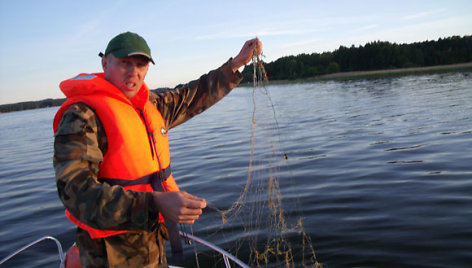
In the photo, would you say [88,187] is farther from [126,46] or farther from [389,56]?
[389,56]

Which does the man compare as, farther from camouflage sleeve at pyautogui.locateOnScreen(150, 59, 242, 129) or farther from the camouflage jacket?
camouflage sleeve at pyautogui.locateOnScreen(150, 59, 242, 129)

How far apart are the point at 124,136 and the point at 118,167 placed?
19 centimetres

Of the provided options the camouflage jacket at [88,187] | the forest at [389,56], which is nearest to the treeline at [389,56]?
the forest at [389,56]

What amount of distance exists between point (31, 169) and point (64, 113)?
522 inches

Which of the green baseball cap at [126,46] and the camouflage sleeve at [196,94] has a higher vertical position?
the green baseball cap at [126,46]

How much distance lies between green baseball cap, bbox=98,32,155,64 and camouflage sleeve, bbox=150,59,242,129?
30.8 inches

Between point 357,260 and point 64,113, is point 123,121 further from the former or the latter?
point 357,260

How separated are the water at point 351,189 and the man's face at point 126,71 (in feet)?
11.5

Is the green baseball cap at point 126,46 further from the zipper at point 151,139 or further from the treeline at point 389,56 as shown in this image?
the treeline at point 389,56

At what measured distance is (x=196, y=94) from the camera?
329cm

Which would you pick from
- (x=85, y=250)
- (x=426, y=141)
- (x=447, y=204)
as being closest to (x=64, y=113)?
(x=85, y=250)

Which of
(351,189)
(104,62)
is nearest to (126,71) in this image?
(104,62)

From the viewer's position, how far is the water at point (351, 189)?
16.4ft

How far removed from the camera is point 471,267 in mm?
4230
